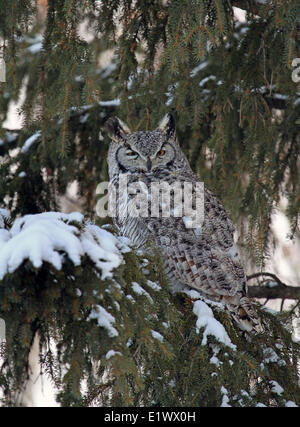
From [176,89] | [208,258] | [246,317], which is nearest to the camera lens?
[246,317]

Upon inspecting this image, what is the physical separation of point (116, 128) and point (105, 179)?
0.46 metres

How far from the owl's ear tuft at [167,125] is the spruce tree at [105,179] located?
72 millimetres

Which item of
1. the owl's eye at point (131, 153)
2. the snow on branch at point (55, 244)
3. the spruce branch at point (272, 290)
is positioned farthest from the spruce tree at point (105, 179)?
the spruce branch at point (272, 290)

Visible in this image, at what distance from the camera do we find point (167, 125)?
11.4ft

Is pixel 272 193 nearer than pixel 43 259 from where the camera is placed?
No

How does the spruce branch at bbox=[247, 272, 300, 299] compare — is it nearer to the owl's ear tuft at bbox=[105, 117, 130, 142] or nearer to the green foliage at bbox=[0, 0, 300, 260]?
the green foliage at bbox=[0, 0, 300, 260]

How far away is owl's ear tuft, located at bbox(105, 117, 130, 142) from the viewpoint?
352 cm

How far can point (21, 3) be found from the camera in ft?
8.86

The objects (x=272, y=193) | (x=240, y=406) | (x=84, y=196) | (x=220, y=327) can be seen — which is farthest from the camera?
(x=84, y=196)

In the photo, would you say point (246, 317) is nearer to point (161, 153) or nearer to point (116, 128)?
point (161, 153)

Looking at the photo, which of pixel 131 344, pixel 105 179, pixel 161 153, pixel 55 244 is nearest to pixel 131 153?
pixel 161 153

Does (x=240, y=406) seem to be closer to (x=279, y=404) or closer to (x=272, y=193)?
(x=279, y=404)

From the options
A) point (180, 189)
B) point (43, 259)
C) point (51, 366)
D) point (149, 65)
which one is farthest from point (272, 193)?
point (43, 259)

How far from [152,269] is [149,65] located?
152 cm
